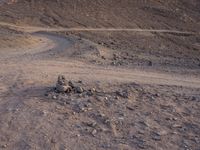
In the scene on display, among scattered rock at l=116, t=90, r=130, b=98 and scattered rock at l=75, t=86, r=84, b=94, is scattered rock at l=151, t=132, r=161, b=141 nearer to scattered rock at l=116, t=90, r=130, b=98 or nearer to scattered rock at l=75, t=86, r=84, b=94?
scattered rock at l=116, t=90, r=130, b=98

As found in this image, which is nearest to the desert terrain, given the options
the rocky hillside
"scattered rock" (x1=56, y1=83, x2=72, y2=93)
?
"scattered rock" (x1=56, y1=83, x2=72, y2=93)

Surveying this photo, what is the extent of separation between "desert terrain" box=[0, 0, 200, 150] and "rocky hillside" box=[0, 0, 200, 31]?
3.77 ft

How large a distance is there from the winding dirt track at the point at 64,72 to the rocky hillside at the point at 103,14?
10730 millimetres

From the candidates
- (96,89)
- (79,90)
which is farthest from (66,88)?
(96,89)

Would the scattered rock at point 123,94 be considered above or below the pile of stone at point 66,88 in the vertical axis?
below

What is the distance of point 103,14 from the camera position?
28.1 meters

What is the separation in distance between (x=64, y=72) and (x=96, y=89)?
2708 millimetres

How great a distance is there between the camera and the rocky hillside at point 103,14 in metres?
26.3

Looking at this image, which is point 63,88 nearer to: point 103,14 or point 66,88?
point 66,88

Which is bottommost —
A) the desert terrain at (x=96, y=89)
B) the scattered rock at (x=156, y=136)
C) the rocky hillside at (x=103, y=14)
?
the scattered rock at (x=156, y=136)

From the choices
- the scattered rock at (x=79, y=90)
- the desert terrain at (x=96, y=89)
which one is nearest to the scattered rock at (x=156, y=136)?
the desert terrain at (x=96, y=89)

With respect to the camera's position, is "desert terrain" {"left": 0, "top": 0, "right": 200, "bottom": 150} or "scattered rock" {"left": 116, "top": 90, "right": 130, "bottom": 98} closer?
"desert terrain" {"left": 0, "top": 0, "right": 200, "bottom": 150}

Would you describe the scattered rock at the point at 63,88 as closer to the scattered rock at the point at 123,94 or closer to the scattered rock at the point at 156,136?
the scattered rock at the point at 123,94

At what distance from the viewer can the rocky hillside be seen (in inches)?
1034
